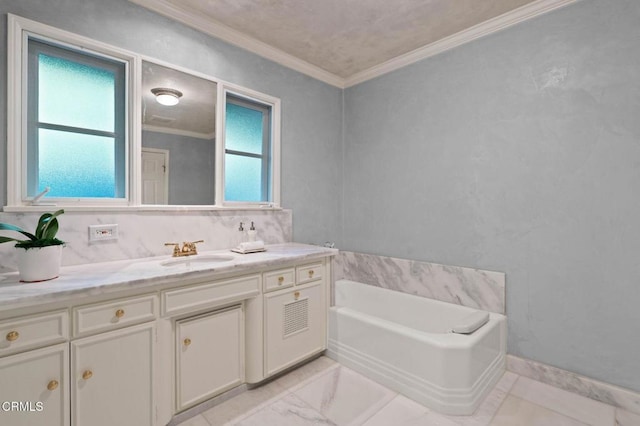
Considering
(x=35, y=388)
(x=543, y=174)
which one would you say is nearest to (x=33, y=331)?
(x=35, y=388)

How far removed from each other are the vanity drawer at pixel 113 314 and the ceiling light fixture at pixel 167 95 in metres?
1.38

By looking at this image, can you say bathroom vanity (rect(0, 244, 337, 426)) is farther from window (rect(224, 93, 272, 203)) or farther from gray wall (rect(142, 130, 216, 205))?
window (rect(224, 93, 272, 203))

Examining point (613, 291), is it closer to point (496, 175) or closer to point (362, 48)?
point (496, 175)

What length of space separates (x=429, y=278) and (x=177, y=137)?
2.35 meters

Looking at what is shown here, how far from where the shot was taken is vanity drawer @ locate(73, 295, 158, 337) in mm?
1356

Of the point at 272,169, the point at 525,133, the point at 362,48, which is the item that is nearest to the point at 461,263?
the point at 525,133

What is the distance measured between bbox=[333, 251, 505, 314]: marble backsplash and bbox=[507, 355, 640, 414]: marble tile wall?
1.28 feet

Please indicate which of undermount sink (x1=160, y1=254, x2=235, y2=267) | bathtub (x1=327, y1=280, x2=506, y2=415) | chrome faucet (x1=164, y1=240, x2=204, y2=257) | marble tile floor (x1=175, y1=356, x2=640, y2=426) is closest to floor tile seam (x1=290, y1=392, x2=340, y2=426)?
marble tile floor (x1=175, y1=356, x2=640, y2=426)

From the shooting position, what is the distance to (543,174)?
2180mm

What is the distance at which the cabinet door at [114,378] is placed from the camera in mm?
1357

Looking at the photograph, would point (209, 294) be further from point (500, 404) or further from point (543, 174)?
point (543, 174)

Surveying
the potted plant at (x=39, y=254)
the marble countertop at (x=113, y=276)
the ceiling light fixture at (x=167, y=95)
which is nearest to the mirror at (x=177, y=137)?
the ceiling light fixture at (x=167, y=95)

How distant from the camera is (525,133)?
7.38ft

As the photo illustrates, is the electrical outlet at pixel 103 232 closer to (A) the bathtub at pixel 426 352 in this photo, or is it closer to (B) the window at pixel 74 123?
(B) the window at pixel 74 123
